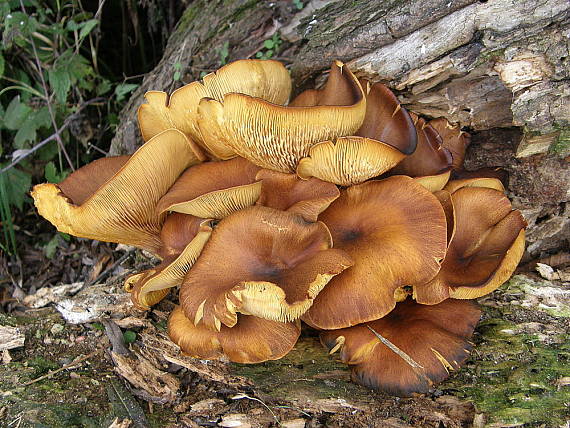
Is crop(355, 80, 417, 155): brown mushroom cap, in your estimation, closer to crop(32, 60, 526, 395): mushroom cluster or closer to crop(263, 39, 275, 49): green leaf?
crop(32, 60, 526, 395): mushroom cluster

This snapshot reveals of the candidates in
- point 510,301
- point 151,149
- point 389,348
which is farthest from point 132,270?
point 510,301

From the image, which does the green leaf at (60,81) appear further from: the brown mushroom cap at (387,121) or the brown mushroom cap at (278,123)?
the brown mushroom cap at (387,121)

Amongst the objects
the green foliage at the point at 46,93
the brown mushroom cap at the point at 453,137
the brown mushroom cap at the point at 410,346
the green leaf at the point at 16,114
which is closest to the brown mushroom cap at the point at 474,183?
the brown mushroom cap at the point at 453,137

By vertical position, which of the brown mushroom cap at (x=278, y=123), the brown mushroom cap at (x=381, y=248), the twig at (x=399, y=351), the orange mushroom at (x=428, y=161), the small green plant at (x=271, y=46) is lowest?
the twig at (x=399, y=351)

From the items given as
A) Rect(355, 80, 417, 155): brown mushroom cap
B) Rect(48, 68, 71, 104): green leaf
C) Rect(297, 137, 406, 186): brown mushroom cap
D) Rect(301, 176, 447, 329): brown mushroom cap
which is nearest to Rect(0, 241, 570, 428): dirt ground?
Rect(301, 176, 447, 329): brown mushroom cap

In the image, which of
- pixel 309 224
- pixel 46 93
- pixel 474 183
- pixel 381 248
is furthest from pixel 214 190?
pixel 46 93

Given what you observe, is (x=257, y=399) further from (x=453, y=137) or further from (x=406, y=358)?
(x=453, y=137)
